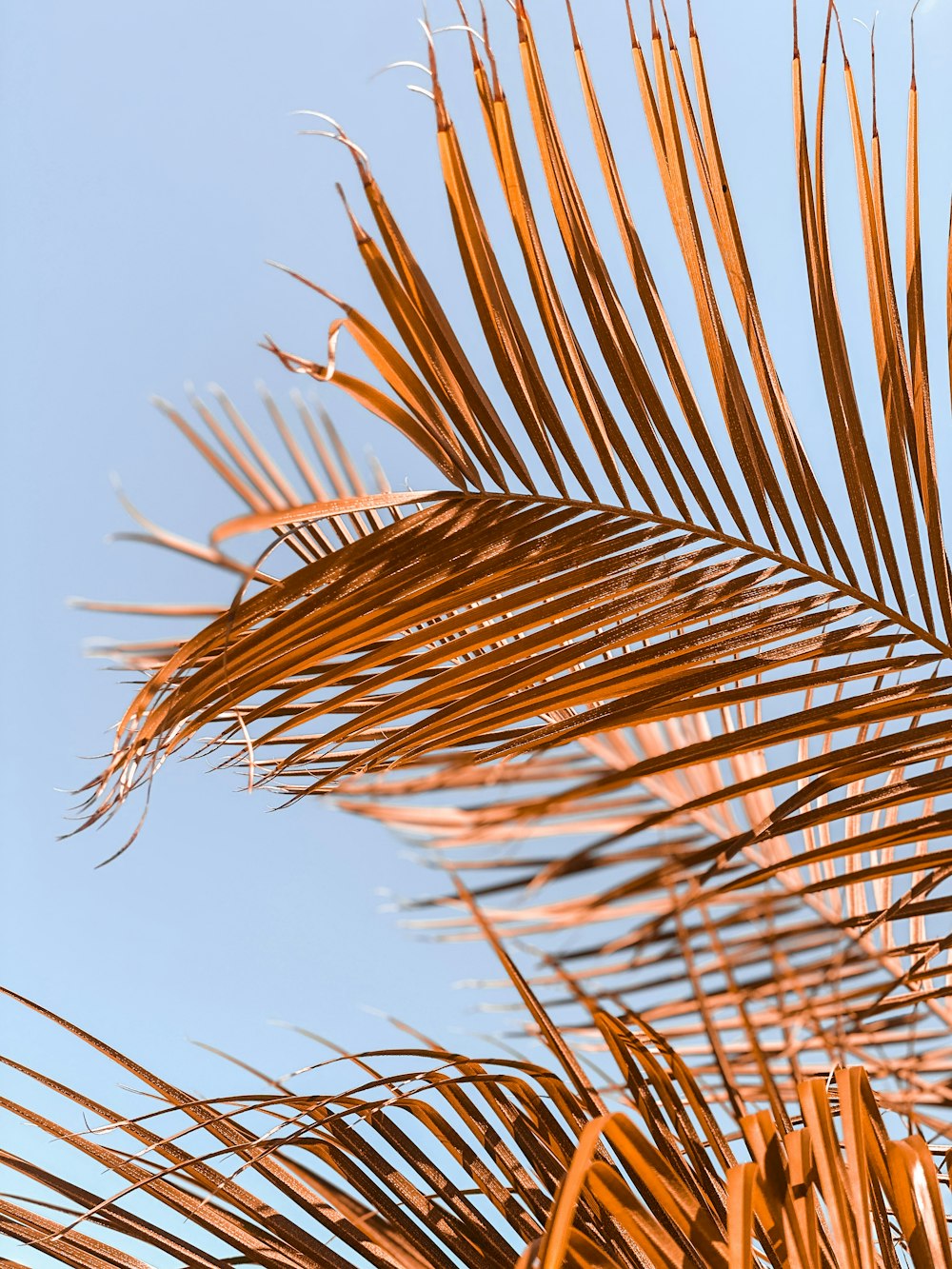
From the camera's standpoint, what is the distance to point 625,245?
657 millimetres

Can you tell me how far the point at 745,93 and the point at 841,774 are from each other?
3.36 metres

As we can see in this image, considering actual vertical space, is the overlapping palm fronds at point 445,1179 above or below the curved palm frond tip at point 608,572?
below

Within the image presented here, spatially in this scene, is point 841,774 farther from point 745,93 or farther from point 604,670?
point 745,93

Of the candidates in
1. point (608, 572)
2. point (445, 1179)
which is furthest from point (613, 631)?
point (445, 1179)

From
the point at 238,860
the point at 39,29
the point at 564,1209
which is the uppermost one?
the point at 39,29

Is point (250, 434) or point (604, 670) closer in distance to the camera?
point (604, 670)

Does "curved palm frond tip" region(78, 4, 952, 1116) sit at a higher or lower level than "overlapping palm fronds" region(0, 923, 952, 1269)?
higher

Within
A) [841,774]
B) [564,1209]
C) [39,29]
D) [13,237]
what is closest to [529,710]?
[841,774]

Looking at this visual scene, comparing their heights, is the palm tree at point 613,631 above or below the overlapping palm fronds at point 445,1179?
above

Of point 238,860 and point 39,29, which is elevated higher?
point 39,29

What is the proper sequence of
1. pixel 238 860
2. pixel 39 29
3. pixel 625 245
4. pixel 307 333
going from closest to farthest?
1. pixel 625 245
2. pixel 39 29
3. pixel 307 333
4. pixel 238 860

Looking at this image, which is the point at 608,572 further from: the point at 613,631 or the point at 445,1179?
the point at 445,1179

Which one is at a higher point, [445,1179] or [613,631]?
[613,631]

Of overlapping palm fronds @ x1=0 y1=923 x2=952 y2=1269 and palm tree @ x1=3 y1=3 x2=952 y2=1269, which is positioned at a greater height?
palm tree @ x1=3 y1=3 x2=952 y2=1269
